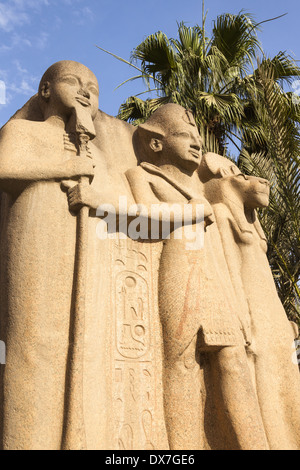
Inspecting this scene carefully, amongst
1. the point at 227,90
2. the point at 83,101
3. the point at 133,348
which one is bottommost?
the point at 133,348

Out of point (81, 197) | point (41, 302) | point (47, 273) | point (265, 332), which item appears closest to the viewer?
point (41, 302)

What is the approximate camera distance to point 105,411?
128 inches

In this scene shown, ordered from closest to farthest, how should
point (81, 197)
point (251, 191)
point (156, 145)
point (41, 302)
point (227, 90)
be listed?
point (41, 302), point (81, 197), point (156, 145), point (251, 191), point (227, 90)

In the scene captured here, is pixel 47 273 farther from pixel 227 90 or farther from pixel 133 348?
pixel 227 90

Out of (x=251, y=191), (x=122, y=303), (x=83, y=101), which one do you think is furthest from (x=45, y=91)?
(x=251, y=191)

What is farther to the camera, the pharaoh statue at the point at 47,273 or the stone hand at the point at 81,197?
the stone hand at the point at 81,197

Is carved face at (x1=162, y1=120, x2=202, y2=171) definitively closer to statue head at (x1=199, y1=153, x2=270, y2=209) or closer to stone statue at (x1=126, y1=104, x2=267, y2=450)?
stone statue at (x1=126, y1=104, x2=267, y2=450)

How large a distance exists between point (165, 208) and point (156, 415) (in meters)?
1.56

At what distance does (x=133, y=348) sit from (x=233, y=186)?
2078 mm

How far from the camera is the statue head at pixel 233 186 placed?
4.89 meters

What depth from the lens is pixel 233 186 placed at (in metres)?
4.93

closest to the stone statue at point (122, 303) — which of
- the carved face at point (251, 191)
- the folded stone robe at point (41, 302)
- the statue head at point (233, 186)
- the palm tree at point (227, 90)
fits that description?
the folded stone robe at point (41, 302)

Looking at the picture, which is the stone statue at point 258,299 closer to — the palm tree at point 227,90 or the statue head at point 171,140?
the statue head at point 171,140

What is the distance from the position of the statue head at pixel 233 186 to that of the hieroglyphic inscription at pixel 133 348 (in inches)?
48.9
